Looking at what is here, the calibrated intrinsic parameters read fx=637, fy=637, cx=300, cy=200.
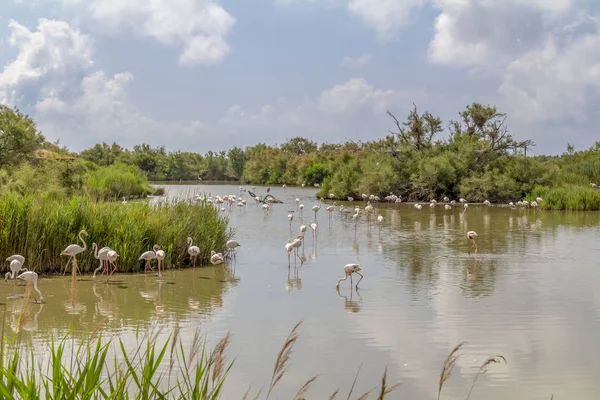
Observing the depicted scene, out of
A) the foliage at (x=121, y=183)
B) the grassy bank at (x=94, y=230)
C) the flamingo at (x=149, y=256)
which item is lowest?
the flamingo at (x=149, y=256)

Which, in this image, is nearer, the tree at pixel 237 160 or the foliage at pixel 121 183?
the foliage at pixel 121 183

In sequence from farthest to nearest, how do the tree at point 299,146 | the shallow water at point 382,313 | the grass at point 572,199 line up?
the tree at point 299,146 < the grass at point 572,199 < the shallow water at point 382,313

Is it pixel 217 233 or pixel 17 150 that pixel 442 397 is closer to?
pixel 217 233

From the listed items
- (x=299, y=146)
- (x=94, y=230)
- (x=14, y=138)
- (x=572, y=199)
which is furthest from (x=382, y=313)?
(x=299, y=146)

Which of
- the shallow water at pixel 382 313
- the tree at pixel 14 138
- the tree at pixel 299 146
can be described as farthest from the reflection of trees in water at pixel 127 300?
the tree at pixel 299 146

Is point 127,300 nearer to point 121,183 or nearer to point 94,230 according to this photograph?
point 94,230

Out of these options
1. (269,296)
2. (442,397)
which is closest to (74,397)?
(442,397)

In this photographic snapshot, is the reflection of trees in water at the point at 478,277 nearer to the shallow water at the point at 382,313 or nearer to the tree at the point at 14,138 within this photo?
the shallow water at the point at 382,313

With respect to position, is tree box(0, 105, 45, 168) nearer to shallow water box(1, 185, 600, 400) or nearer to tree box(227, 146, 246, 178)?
shallow water box(1, 185, 600, 400)

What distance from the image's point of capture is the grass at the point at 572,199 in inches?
1243

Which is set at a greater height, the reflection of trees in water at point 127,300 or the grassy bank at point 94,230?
the grassy bank at point 94,230

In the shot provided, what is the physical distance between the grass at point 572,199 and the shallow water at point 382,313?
15.2m

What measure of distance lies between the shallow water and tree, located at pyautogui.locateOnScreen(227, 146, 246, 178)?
257 feet

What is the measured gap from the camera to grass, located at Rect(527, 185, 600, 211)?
31.6 m
